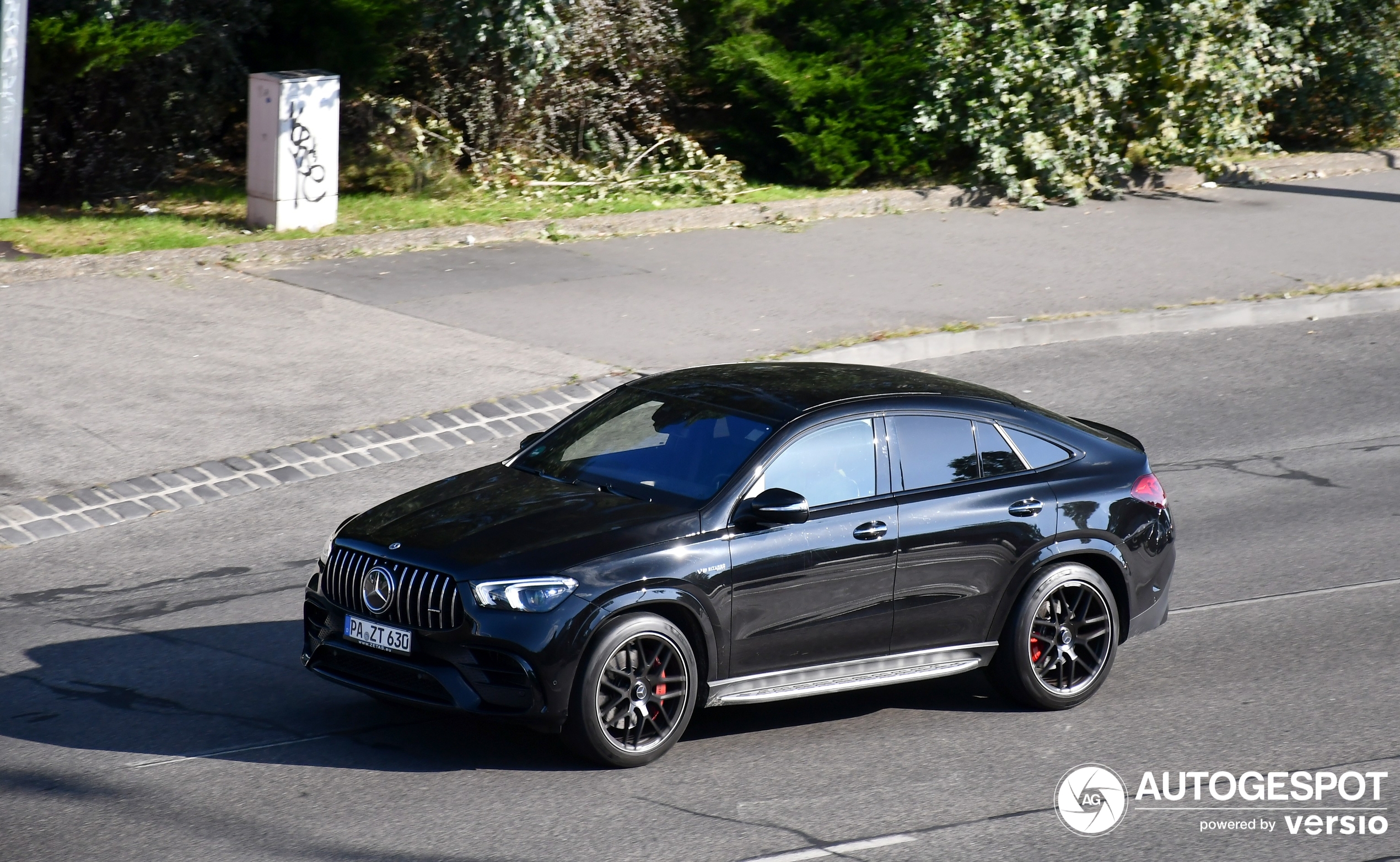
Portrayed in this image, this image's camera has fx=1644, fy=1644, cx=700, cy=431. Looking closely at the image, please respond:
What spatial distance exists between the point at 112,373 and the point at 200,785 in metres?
6.45

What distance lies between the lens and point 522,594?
622 cm

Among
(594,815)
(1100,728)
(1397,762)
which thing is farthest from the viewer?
(1100,728)

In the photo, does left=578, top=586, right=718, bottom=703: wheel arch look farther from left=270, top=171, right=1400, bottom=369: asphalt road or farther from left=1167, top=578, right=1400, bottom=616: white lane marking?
left=270, top=171, right=1400, bottom=369: asphalt road

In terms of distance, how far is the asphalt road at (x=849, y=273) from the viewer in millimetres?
13820

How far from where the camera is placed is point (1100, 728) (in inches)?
284

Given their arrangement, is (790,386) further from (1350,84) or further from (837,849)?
(1350,84)

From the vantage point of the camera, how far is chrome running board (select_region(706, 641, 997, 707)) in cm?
672

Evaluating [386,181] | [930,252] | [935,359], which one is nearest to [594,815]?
[935,359]

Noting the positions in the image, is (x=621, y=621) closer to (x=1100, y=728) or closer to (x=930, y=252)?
(x=1100, y=728)

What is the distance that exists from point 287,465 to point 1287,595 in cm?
612

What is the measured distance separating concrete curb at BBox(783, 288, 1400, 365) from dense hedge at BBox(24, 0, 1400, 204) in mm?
4281

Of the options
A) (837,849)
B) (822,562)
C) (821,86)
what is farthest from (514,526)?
(821,86)

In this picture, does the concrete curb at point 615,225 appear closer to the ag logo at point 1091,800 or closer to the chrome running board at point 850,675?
the chrome running board at point 850,675

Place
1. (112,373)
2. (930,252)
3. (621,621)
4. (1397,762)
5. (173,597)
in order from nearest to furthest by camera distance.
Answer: (621,621) → (1397,762) → (173,597) → (112,373) → (930,252)
